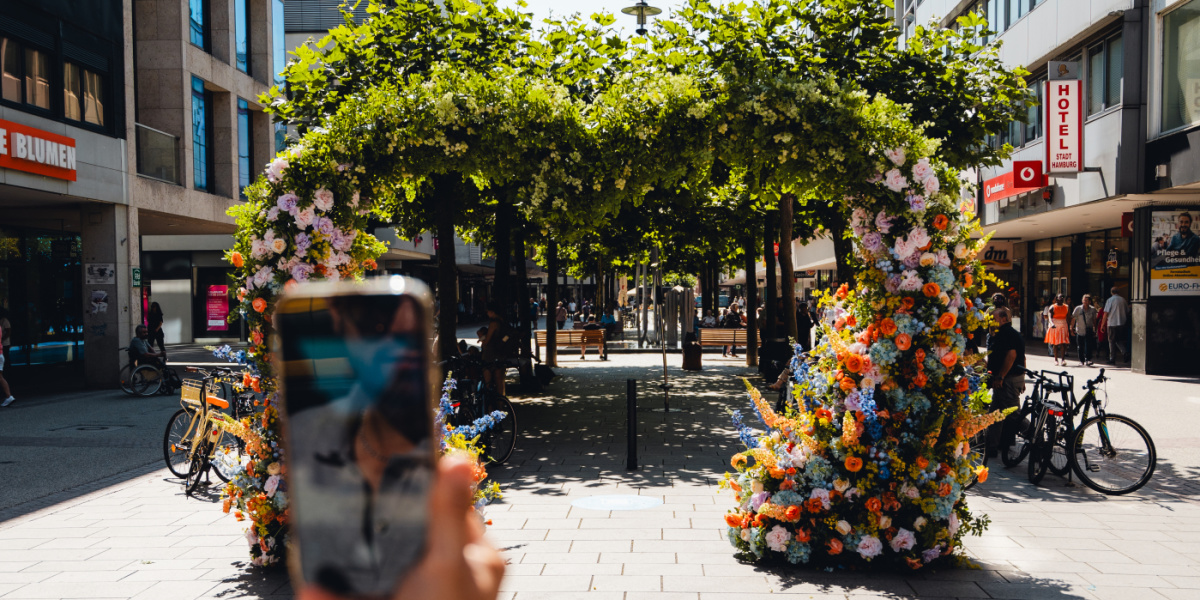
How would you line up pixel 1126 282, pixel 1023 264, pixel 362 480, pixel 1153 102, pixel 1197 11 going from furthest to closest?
pixel 1023 264 → pixel 1126 282 → pixel 1153 102 → pixel 1197 11 → pixel 362 480

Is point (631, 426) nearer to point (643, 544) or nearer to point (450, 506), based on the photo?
point (643, 544)

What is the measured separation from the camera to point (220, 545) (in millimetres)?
6355

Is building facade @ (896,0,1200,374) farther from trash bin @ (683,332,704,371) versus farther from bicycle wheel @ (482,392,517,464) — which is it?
bicycle wheel @ (482,392,517,464)

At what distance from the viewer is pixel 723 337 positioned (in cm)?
2441

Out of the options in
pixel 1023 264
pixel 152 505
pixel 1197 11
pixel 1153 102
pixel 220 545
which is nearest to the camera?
pixel 220 545

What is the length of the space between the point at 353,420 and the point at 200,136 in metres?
24.6

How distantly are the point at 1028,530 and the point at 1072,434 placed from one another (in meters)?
2.01

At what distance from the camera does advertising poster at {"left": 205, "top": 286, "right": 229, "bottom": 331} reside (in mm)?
30781

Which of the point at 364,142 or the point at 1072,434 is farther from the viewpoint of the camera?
the point at 1072,434

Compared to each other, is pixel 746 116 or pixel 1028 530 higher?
pixel 746 116

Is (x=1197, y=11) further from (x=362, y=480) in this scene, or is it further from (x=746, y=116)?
(x=362, y=480)

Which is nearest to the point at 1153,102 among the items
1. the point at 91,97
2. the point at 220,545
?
the point at 220,545

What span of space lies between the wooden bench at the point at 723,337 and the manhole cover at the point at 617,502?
1709 cm

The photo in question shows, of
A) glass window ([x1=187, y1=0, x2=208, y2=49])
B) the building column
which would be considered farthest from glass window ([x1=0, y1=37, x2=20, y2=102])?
glass window ([x1=187, y1=0, x2=208, y2=49])
